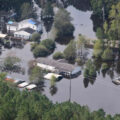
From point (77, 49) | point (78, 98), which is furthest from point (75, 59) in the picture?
point (78, 98)

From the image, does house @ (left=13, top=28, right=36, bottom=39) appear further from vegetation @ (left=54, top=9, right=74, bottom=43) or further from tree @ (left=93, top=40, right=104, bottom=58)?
tree @ (left=93, top=40, right=104, bottom=58)

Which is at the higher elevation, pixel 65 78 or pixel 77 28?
pixel 77 28

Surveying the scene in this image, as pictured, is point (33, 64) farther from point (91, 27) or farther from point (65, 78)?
point (91, 27)

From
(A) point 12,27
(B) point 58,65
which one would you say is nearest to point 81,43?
(B) point 58,65

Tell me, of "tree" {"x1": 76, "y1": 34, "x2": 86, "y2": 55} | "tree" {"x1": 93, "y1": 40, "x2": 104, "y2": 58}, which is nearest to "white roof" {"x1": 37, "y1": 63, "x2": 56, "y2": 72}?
"tree" {"x1": 76, "y1": 34, "x2": 86, "y2": 55}

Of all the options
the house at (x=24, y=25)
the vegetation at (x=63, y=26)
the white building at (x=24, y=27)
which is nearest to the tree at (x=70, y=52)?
the vegetation at (x=63, y=26)

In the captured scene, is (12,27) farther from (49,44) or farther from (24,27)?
(49,44)
